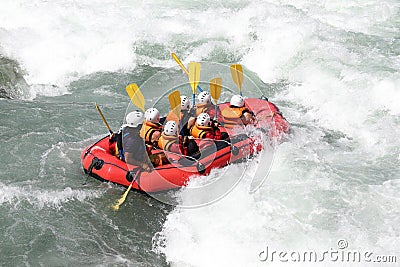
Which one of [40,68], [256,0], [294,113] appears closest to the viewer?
[294,113]

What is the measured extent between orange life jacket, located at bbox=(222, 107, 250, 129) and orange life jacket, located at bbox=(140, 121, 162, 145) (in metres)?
1.38

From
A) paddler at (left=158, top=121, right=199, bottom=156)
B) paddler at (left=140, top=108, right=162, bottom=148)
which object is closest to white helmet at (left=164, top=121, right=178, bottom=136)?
paddler at (left=158, top=121, right=199, bottom=156)

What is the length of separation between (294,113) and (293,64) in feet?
7.29

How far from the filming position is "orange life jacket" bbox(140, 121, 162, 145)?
7098mm

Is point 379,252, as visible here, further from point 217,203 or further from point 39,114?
point 39,114

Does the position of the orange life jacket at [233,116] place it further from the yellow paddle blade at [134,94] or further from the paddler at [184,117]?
the yellow paddle blade at [134,94]

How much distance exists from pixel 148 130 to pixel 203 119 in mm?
843

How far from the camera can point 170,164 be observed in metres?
7.06

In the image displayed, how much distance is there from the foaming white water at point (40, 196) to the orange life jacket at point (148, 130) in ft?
3.37

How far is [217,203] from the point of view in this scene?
680cm

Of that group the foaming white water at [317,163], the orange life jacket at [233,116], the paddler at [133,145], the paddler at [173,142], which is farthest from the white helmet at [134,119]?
the orange life jacket at [233,116]

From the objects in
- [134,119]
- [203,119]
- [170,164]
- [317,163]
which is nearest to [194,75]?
[203,119]

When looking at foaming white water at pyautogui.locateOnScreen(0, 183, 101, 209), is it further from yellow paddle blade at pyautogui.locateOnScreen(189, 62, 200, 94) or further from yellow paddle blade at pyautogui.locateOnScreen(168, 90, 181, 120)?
yellow paddle blade at pyautogui.locateOnScreen(189, 62, 200, 94)

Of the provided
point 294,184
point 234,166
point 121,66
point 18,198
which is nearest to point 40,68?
point 121,66
